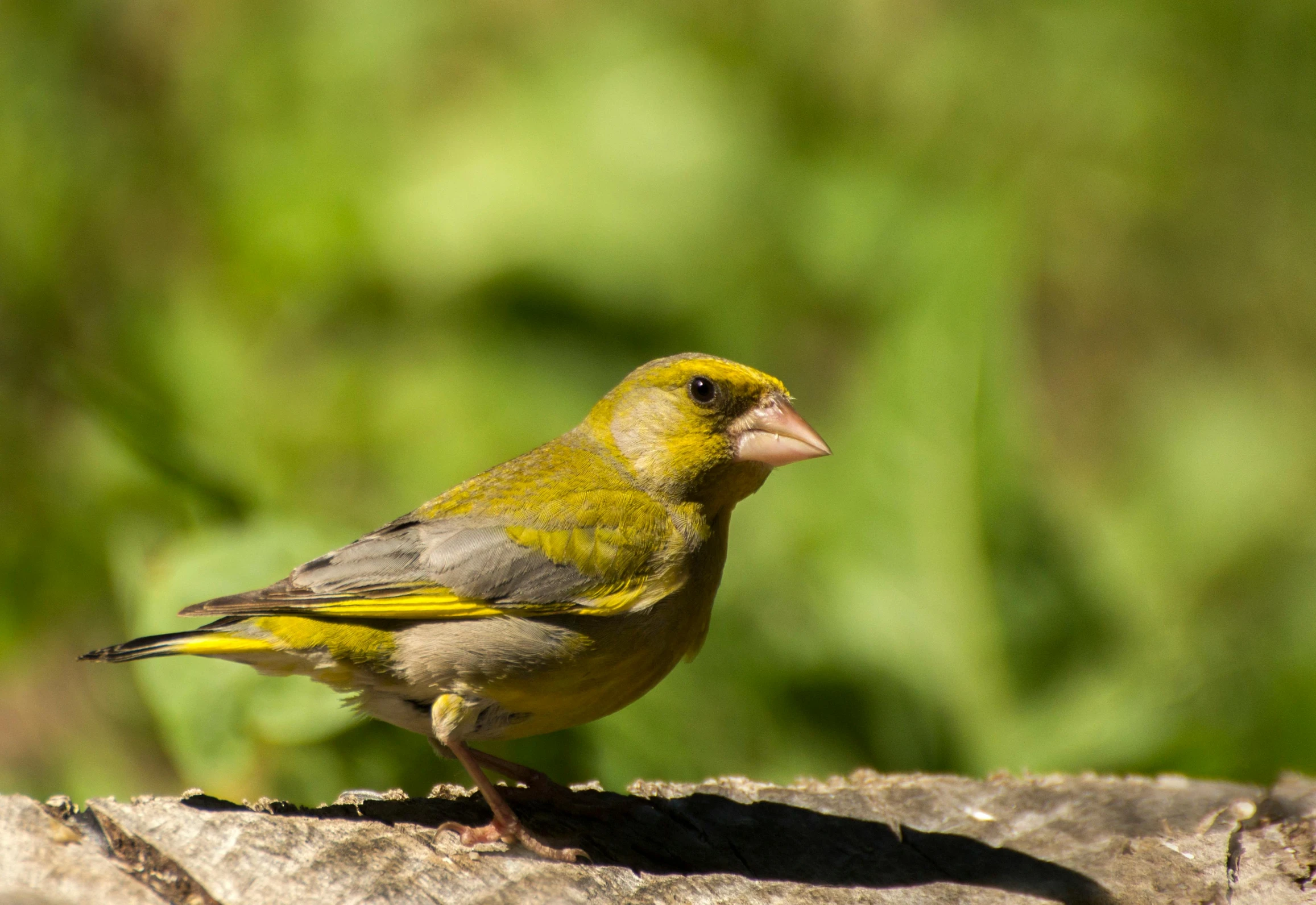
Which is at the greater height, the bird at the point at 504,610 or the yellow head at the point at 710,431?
the yellow head at the point at 710,431

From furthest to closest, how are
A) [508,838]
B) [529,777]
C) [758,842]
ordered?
[529,777] → [758,842] → [508,838]

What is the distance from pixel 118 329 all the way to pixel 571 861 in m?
3.99

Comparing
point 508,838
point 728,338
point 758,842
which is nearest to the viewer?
point 508,838

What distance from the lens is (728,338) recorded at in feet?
19.0

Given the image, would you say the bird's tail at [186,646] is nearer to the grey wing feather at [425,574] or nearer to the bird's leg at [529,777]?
the grey wing feather at [425,574]

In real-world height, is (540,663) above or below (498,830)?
above

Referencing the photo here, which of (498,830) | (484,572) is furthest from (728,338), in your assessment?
(498,830)

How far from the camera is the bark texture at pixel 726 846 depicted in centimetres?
220

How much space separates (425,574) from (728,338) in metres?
3.05

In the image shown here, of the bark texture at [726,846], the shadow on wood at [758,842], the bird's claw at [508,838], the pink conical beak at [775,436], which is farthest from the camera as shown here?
the pink conical beak at [775,436]

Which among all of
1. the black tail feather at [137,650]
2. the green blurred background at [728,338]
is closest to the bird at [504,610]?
the black tail feather at [137,650]

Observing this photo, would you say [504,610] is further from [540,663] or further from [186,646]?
[186,646]

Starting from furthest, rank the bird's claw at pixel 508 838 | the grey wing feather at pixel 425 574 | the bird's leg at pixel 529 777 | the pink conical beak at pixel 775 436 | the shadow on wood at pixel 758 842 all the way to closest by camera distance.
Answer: the pink conical beak at pixel 775 436 → the bird's leg at pixel 529 777 → the grey wing feather at pixel 425 574 → the shadow on wood at pixel 758 842 → the bird's claw at pixel 508 838

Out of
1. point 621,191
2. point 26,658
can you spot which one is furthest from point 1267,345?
point 26,658
